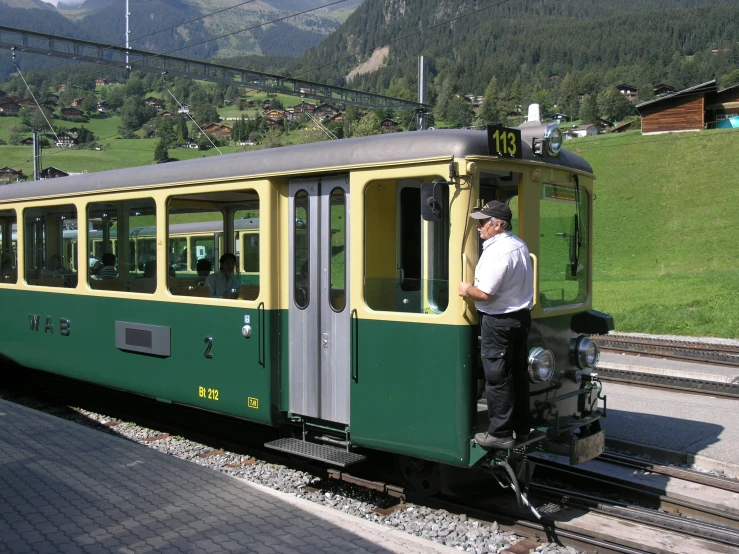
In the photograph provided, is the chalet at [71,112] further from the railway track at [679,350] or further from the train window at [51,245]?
the railway track at [679,350]

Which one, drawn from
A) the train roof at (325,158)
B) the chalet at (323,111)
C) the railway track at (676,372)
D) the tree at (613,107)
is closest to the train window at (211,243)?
the train roof at (325,158)

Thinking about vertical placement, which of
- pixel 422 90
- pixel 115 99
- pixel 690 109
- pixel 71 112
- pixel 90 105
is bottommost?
pixel 422 90

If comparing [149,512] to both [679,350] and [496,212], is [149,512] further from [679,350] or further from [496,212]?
[679,350]

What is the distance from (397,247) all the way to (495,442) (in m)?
1.59

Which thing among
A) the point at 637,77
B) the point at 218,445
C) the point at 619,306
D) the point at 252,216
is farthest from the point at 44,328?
the point at 637,77

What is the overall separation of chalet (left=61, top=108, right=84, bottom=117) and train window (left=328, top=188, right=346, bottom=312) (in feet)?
200

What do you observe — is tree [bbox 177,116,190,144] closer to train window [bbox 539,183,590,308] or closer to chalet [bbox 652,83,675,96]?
train window [bbox 539,183,590,308]

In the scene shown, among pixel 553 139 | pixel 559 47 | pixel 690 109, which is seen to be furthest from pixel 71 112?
pixel 559 47

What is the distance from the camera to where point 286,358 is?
6.22 meters

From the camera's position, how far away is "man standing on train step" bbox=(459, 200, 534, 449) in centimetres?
493

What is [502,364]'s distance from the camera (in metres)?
4.93

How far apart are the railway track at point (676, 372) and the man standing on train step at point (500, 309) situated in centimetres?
571

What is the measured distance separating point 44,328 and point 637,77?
13330 centimetres

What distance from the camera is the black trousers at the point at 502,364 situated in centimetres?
494
